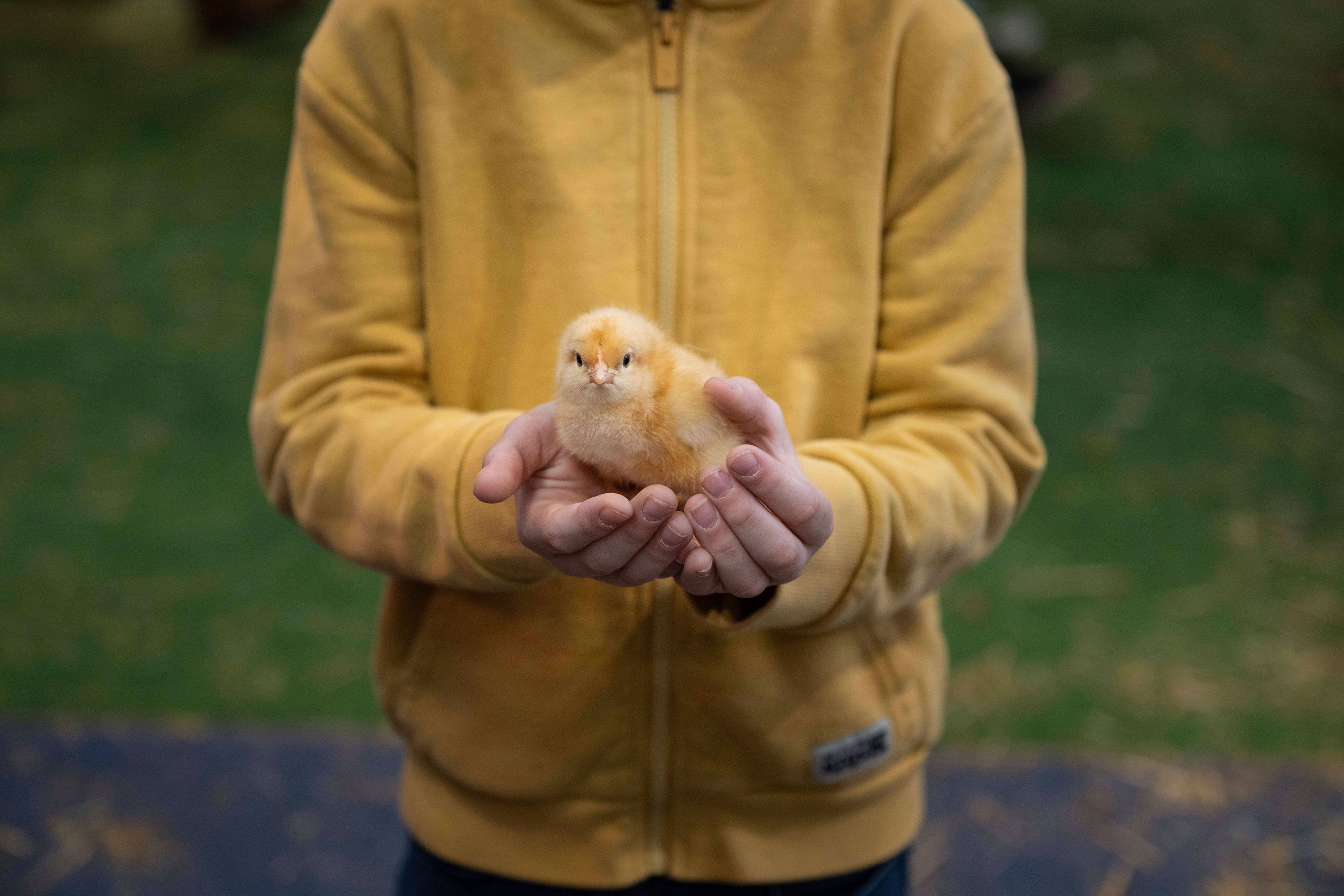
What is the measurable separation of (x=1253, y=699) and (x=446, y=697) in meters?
2.19

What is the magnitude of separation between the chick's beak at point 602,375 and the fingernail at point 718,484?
0.44 feet

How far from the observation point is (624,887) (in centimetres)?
123

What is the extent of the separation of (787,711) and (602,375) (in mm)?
491

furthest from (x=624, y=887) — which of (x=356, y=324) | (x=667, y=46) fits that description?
(x=667, y=46)

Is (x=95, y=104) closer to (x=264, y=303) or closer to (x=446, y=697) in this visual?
(x=264, y=303)

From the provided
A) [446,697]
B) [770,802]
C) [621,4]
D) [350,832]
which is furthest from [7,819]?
[621,4]

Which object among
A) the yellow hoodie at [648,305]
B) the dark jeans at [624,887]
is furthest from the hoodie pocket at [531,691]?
the dark jeans at [624,887]

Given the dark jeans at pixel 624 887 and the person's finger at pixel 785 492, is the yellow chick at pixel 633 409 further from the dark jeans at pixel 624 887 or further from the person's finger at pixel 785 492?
the dark jeans at pixel 624 887

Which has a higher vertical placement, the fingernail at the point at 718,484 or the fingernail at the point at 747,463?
the fingernail at the point at 747,463

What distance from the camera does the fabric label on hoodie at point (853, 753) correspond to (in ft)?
3.90

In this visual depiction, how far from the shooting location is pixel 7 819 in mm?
2268

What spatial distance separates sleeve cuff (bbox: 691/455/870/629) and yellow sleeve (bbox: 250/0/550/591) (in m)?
0.27

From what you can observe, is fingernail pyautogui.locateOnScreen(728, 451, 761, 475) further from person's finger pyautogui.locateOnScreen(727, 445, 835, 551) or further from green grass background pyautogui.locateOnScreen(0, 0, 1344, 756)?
green grass background pyautogui.locateOnScreen(0, 0, 1344, 756)

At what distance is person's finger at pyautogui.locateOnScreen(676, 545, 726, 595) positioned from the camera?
2.79 feet
